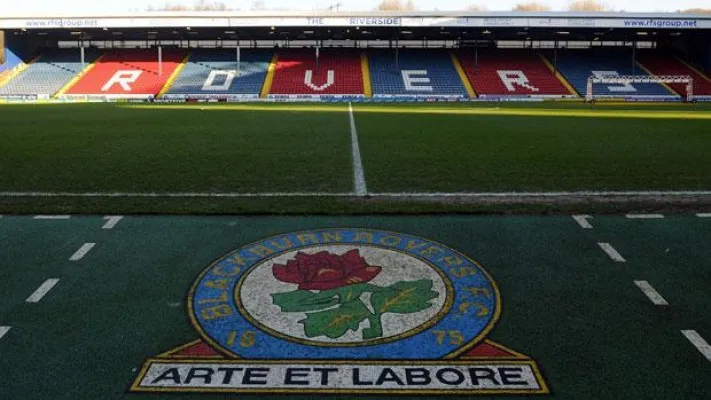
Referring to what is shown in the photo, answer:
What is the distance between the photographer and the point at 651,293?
5.46 metres

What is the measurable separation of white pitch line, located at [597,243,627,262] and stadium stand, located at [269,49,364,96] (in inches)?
1354

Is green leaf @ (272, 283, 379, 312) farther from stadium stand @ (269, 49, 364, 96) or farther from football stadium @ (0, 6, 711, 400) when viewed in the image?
stadium stand @ (269, 49, 364, 96)

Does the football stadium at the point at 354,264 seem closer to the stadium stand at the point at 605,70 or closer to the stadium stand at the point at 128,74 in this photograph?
the stadium stand at the point at 128,74

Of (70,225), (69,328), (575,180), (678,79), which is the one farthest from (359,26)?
(69,328)

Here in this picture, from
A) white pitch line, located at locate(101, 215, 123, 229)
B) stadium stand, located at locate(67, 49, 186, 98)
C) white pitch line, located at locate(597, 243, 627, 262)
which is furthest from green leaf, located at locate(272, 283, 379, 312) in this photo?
stadium stand, located at locate(67, 49, 186, 98)

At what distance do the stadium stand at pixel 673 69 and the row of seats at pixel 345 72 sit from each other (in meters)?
0.07

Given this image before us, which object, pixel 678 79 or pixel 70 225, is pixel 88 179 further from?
pixel 678 79

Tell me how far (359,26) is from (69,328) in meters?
39.6

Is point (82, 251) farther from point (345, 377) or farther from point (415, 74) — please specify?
point (415, 74)

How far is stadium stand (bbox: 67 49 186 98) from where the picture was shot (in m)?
40.8

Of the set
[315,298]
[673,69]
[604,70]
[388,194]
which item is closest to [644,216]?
[388,194]

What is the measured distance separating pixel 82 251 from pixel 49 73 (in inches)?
1701

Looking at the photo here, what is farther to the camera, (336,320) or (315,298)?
(315,298)

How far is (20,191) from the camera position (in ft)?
31.7
